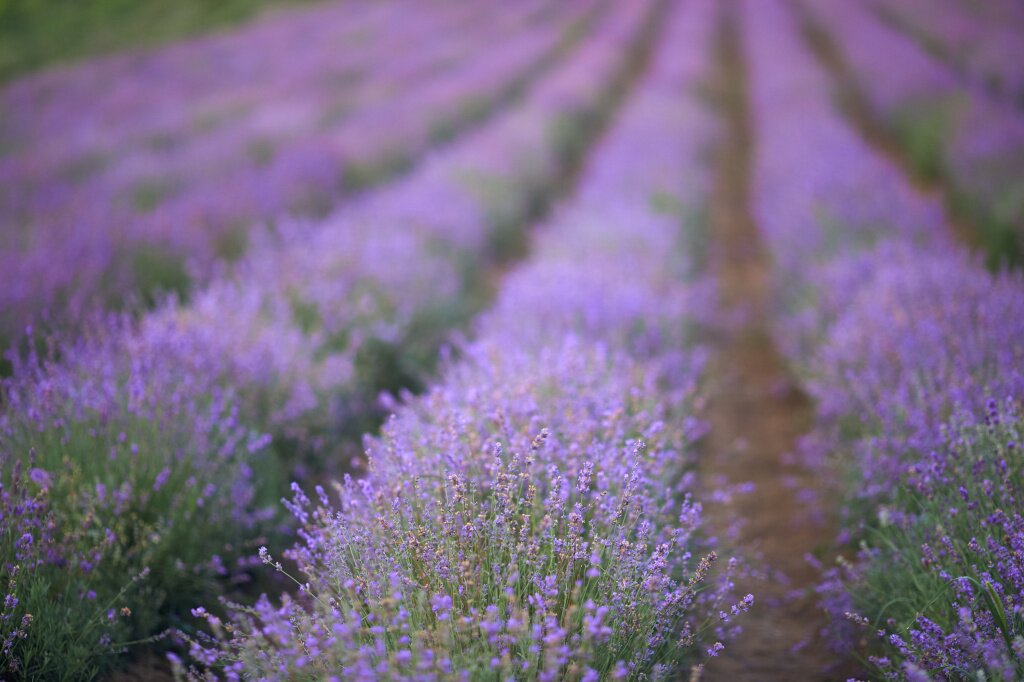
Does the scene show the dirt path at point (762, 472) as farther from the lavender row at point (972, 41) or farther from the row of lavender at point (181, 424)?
the lavender row at point (972, 41)

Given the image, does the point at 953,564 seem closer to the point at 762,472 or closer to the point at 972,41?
the point at 762,472

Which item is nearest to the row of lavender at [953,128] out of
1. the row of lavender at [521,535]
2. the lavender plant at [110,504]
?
the row of lavender at [521,535]

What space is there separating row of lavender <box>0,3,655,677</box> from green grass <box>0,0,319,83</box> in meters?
10.1

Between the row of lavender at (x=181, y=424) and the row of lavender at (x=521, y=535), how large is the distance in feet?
0.99

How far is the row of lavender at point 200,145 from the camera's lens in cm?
427

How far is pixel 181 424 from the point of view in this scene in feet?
8.79

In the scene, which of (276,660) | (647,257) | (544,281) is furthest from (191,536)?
(647,257)

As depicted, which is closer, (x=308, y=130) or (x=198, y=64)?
(x=308, y=130)

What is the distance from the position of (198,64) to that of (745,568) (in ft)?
40.0

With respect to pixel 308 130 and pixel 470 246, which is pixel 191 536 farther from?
pixel 308 130

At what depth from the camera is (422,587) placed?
70.6 inches

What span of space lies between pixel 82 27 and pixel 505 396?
1592 cm

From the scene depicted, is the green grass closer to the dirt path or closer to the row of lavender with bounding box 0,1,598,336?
the row of lavender with bounding box 0,1,598,336

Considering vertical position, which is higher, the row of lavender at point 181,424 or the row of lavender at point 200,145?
the row of lavender at point 200,145
